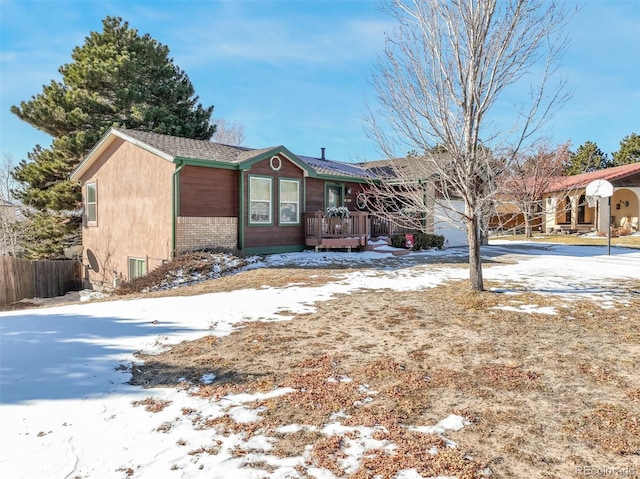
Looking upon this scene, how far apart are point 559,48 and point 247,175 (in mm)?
9007

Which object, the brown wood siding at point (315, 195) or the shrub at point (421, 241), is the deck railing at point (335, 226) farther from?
the shrub at point (421, 241)

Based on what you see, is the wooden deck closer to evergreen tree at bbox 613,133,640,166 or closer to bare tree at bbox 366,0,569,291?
bare tree at bbox 366,0,569,291

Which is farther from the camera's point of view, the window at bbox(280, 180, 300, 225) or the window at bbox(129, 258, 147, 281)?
the window at bbox(280, 180, 300, 225)

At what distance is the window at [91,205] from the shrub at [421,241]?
38.5 ft

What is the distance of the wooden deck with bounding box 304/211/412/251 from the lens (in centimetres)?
1377

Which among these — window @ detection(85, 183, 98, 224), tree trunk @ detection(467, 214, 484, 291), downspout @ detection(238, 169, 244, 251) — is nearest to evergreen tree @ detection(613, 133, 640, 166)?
tree trunk @ detection(467, 214, 484, 291)

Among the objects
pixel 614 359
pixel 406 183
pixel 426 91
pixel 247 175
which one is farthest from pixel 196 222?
pixel 614 359

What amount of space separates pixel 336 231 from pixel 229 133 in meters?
24.6

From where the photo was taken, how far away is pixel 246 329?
5168 millimetres

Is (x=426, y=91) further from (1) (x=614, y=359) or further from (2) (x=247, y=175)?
(2) (x=247, y=175)

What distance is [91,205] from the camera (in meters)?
15.7

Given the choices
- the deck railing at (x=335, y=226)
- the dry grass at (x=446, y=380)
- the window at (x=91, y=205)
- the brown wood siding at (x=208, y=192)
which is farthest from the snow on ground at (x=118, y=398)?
the window at (x=91, y=205)

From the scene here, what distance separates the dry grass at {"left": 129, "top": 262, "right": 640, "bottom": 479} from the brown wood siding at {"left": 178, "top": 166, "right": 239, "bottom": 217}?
24.0ft

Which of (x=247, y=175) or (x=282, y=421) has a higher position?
(x=247, y=175)
